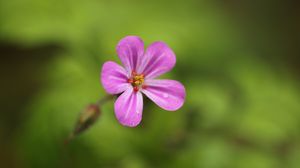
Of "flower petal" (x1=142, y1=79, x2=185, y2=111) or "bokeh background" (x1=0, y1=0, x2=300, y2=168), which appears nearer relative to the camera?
"flower petal" (x1=142, y1=79, x2=185, y2=111)

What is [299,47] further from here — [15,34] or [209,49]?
[15,34]

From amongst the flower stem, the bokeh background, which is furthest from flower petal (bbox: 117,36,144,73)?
the bokeh background

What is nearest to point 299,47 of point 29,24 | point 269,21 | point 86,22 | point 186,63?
point 269,21

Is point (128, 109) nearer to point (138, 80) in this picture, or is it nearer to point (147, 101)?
point (138, 80)

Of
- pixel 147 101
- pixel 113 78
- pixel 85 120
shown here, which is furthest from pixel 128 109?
pixel 147 101

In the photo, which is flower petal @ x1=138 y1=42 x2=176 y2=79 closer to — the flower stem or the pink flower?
the pink flower

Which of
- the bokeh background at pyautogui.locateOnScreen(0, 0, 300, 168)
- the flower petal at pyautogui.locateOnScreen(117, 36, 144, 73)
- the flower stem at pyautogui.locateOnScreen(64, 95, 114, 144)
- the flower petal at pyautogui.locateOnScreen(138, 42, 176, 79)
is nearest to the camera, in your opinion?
the flower petal at pyautogui.locateOnScreen(117, 36, 144, 73)

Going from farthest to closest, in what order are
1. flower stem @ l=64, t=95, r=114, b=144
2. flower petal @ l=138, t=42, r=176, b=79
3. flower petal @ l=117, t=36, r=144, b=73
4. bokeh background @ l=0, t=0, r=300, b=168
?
bokeh background @ l=0, t=0, r=300, b=168, flower stem @ l=64, t=95, r=114, b=144, flower petal @ l=138, t=42, r=176, b=79, flower petal @ l=117, t=36, r=144, b=73

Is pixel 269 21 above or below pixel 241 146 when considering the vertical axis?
above
